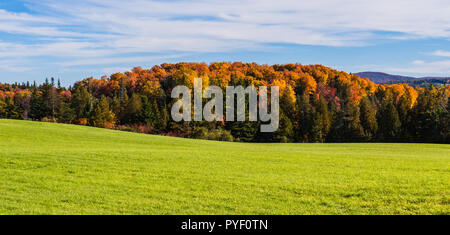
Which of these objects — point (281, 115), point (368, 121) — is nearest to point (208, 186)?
point (281, 115)

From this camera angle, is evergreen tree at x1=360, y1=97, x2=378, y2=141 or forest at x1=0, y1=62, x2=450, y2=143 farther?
evergreen tree at x1=360, y1=97, x2=378, y2=141

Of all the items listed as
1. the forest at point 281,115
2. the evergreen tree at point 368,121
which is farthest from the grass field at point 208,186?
the evergreen tree at point 368,121

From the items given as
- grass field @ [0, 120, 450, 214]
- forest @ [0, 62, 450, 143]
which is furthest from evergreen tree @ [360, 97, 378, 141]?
grass field @ [0, 120, 450, 214]

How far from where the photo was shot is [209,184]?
13938 mm

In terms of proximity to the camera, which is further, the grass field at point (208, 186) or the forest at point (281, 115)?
the forest at point (281, 115)

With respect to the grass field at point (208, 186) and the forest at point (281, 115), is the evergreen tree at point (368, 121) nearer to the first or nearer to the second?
the forest at point (281, 115)

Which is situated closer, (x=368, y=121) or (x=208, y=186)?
(x=208, y=186)

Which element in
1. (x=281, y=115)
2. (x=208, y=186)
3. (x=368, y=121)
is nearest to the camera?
(x=208, y=186)

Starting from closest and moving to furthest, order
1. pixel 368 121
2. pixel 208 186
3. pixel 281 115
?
pixel 208 186 < pixel 281 115 < pixel 368 121

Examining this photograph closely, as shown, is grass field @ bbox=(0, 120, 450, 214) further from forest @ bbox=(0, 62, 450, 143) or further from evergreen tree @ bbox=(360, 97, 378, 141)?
evergreen tree @ bbox=(360, 97, 378, 141)

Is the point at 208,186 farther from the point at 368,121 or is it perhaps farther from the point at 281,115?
the point at 368,121
